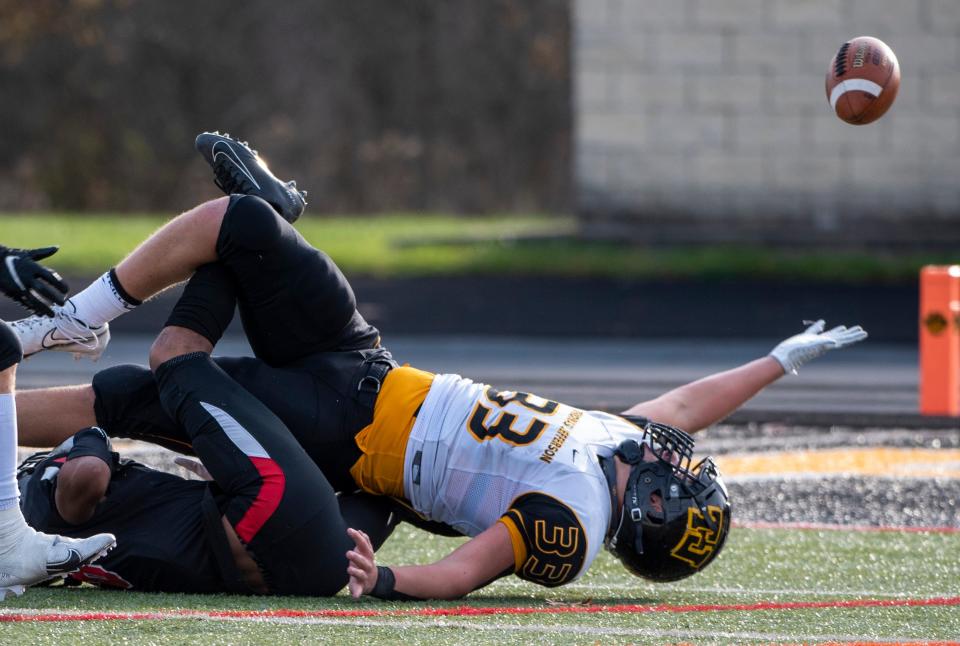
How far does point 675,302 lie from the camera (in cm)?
1712

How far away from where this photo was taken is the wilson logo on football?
5.05m

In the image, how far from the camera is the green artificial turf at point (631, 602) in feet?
14.4

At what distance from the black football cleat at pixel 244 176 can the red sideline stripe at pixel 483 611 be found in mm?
1573

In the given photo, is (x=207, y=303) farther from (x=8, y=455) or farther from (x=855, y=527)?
(x=855, y=527)

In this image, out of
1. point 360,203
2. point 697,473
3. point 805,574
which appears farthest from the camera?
point 360,203

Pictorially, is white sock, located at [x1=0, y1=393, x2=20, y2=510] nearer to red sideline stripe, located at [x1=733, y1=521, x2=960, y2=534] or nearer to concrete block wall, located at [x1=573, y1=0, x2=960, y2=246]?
red sideline stripe, located at [x1=733, y1=521, x2=960, y2=534]

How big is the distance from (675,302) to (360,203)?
1466cm

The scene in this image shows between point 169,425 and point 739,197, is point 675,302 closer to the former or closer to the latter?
point 739,197

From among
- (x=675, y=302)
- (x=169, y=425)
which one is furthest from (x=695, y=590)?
(x=675, y=302)

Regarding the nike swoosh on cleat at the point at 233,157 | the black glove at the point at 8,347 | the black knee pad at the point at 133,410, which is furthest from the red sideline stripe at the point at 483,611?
the nike swoosh on cleat at the point at 233,157

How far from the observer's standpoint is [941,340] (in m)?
10.2

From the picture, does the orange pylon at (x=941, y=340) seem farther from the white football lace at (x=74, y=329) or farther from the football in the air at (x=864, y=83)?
the white football lace at (x=74, y=329)

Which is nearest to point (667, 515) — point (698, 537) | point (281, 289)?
point (698, 537)

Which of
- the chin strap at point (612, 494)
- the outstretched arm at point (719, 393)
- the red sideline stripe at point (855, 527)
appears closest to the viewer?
the chin strap at point (612, 494)
